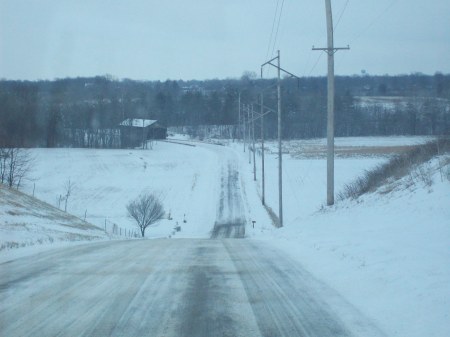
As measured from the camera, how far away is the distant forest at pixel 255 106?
49281 millimetres

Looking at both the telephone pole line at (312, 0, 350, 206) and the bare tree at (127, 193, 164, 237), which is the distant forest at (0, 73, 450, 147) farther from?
the bare tree at (127, 193, 164, 237)

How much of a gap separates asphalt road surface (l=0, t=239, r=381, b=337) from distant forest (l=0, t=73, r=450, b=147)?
57.0 ft

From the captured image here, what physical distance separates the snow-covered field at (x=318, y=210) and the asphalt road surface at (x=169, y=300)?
2.17 ft

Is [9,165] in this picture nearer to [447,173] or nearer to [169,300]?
[447,173]

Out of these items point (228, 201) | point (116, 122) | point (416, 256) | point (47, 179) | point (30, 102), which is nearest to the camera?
point (416, 256)

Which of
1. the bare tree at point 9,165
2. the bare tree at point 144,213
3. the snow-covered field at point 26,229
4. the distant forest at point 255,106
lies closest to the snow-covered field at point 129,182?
the bare tree at point 144,213

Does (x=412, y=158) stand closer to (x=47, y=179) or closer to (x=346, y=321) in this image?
(x=346, y=321)

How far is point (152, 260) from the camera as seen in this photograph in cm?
1339

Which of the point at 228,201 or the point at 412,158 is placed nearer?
the point at 412,158

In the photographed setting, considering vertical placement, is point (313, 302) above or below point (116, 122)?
below

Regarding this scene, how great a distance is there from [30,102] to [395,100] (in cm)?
5580

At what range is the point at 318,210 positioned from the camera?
28.4 meters

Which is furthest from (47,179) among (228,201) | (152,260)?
(152,260)

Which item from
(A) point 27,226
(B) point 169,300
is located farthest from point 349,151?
(B) point 169,300
